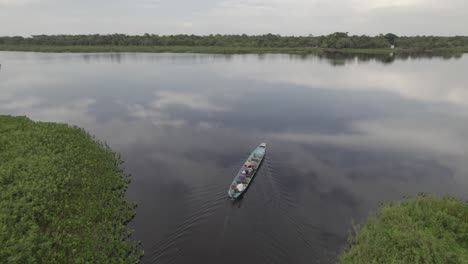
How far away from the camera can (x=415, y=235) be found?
14891 millimetres

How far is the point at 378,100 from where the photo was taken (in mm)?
59031

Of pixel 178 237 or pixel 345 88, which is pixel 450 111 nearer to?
pixel 345 88

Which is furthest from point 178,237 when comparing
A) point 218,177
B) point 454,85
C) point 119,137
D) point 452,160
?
point 454,85

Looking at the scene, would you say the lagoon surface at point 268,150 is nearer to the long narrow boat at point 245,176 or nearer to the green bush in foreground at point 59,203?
the long narrow boat at point 245,176

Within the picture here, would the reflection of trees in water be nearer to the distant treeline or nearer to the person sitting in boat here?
the distant treeline

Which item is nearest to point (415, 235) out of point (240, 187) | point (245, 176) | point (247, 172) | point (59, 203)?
point (240, 187)

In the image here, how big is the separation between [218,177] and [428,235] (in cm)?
1759

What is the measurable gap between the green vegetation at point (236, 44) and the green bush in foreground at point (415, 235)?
157583mm

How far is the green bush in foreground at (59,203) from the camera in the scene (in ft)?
48.4

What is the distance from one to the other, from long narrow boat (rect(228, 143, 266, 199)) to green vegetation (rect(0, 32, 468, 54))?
145337mm

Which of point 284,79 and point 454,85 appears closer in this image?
point 454,85

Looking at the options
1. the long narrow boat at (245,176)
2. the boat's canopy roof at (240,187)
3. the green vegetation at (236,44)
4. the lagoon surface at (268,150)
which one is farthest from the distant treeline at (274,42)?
the boat's canopy roof at (240,187)

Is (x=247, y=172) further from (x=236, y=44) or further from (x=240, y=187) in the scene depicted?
(x=236, y=44)

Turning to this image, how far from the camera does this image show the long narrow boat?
23166 millimetres
